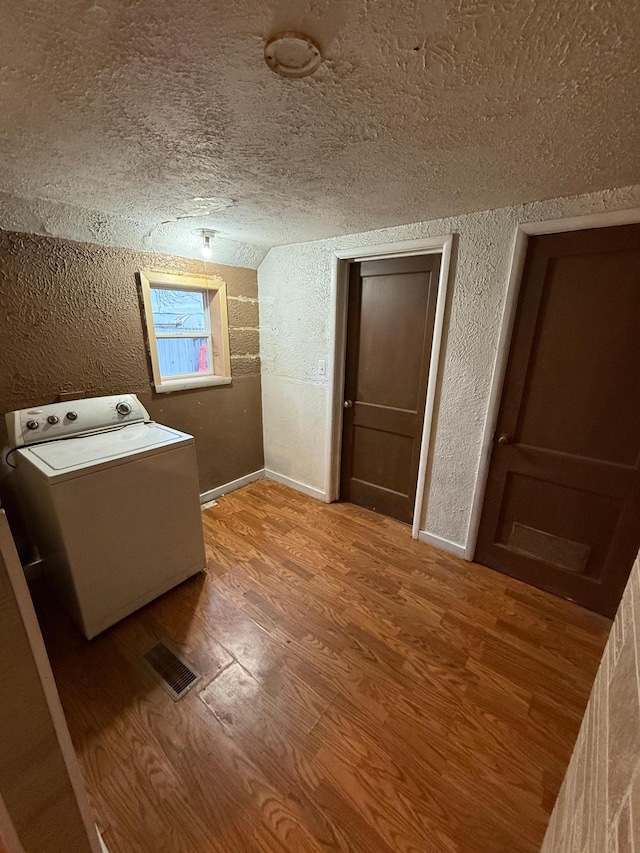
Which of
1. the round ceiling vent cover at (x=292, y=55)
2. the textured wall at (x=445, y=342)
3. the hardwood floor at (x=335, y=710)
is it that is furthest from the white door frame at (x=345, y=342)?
the round ceiling vent cover at (x=292, y=55)

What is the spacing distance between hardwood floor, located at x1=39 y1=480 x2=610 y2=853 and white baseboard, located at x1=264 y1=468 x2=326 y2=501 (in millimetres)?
829

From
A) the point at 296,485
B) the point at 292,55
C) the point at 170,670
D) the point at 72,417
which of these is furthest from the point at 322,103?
the point at 296,485

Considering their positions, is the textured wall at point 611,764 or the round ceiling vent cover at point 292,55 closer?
the textured wall at point 611,764

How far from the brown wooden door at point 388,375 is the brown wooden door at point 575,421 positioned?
1.83 ft

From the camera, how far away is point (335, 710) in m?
1.33

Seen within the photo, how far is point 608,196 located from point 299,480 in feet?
8.67

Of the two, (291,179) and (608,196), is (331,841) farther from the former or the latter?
(608,196)

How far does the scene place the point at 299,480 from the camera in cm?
305

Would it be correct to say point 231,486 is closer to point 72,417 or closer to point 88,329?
point 72,417

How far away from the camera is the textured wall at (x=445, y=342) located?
1.74 m

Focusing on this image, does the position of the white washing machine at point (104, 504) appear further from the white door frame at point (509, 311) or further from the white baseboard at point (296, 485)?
the white door frame at point (509, 311)

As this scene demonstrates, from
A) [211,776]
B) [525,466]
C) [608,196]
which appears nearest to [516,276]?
[608,196]

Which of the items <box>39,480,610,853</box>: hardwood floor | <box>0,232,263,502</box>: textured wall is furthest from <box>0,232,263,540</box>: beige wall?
<box>39,480,610,853</box>: hardwood floor

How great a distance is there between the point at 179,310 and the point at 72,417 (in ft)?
3.96
